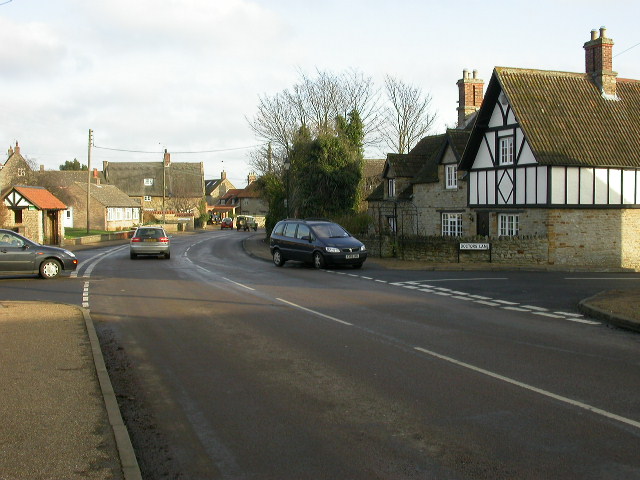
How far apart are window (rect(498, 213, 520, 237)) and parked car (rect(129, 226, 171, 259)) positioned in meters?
15.8

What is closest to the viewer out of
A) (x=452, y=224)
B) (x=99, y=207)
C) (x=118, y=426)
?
(x=118, y=426)

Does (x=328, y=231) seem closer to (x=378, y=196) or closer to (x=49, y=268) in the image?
(x=49, y=268)

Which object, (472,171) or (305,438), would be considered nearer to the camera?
(305,438)

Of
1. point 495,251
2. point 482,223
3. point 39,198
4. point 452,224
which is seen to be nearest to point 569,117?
point 482,223

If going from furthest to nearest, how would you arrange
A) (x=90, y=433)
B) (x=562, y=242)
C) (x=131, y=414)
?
(x=562, y=242), (x=131, y=414), (x=90, y=433)

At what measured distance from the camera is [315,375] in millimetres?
8039

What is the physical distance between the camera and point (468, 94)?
41594mm

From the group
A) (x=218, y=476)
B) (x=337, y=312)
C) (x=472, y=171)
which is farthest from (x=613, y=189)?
(x=218, y=476)

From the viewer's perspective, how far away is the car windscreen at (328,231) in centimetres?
2528

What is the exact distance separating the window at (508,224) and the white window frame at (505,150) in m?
2.47

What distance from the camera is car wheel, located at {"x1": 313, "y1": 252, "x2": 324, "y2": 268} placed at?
24.5 m

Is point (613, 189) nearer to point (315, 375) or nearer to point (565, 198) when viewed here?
point (565, 198)

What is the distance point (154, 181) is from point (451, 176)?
75439mm

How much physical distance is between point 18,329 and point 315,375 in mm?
5655
